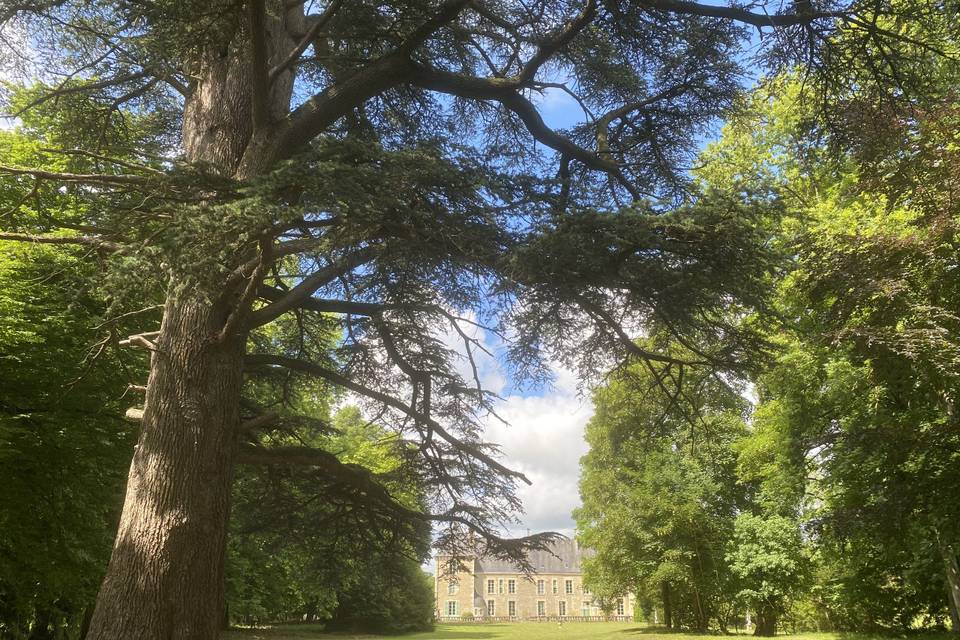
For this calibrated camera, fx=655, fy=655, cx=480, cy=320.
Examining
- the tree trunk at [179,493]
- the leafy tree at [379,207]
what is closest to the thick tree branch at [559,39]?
the leafy tree at [379,207]

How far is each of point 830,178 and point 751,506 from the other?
1299cm

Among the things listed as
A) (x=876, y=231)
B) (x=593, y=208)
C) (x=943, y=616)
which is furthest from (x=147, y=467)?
(x=943, y=616)

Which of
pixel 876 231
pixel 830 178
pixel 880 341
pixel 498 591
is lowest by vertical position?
pixel 498 591

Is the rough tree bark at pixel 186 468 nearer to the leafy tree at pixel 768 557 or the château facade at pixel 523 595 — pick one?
the leafy tree at pixel 768 557

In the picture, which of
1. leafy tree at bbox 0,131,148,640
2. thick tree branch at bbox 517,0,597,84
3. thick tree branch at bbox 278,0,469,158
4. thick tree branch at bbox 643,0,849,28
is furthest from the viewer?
leafy tree at bbox 0,131,148,640

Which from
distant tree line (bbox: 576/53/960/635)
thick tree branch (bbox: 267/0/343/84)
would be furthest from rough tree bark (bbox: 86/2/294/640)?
distant tree line (bbox: 576/53/960/635)

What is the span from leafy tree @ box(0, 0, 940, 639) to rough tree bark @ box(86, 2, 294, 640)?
0.02 m

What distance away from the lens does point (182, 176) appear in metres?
4.55

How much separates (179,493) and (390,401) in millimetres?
3266

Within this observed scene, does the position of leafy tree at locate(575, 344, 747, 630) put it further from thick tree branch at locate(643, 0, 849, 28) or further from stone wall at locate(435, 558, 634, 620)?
stone wall at locate(435, 558, 634, 620)

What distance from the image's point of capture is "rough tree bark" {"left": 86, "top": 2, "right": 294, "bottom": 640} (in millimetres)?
4906

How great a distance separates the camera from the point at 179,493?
5.23 meters

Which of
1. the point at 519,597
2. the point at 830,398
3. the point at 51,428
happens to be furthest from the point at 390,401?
the point at 519,597

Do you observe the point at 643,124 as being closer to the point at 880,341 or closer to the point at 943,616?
the point at 880,341
